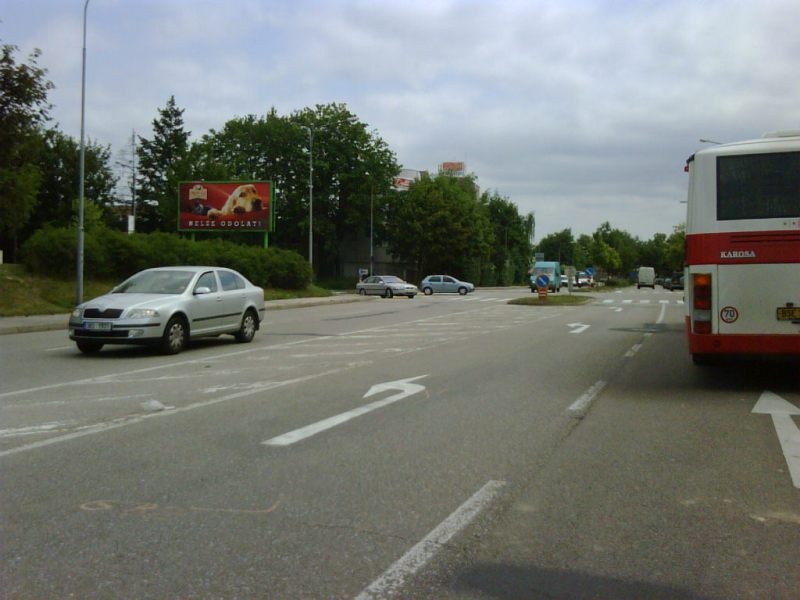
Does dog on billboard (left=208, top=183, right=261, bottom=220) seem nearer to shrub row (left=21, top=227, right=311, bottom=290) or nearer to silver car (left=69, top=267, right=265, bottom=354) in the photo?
shrub row (left=21, top=227, right=311, bottom=290)

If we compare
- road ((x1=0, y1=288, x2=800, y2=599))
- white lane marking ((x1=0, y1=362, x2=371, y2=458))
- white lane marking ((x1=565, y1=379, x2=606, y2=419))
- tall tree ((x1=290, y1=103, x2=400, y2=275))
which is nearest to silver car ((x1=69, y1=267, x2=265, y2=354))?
road ((x1=0, y1=288, x2=800, y2=599))

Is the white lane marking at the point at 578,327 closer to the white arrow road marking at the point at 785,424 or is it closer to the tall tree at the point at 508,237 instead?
the white arrow road marking at the point at 785,424

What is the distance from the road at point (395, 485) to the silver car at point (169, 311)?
1.76 m

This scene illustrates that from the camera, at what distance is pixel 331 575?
3693mm

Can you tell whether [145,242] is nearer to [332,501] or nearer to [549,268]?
[332,501]

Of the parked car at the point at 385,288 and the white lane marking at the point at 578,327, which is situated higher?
the parked car at the point at 385,288

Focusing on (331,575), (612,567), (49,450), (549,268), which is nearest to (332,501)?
(331,575)

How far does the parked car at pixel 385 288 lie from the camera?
4650cm

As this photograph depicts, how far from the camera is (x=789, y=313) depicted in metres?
9.03

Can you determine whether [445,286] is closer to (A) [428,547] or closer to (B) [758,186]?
(B) [758,186]

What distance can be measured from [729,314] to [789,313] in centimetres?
65

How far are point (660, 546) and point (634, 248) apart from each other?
164m

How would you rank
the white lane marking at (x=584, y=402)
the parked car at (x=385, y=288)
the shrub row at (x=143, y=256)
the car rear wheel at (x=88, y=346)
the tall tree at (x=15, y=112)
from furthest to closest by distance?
the parked car at (x=385, y=288) < the shrub row at (x=143, y=256) < the tall tree at (x=15, y=112) < the car rear wheel at (x=88, y=346) < the white lane marking at (x=584, y=402)

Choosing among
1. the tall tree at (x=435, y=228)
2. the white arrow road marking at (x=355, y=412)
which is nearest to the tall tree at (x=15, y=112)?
the white arrow road marking at (x=355, y=412)
